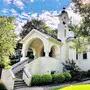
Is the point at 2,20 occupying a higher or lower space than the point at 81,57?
higher

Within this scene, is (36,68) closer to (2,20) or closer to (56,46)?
(56,46)

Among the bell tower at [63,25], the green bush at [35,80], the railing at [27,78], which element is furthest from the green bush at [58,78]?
the bell tower at [63,25]

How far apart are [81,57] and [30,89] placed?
556 inches

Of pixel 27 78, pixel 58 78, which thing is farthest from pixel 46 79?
pixel 27 78

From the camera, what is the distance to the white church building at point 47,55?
23.9 m

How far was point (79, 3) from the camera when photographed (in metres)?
14.1

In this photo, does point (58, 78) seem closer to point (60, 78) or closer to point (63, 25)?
point (60, 78)

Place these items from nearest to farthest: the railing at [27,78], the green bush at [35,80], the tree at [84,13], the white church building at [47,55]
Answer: the tree at [84,13] < the green bush at [35,80] < the railing at [27,78] < the white church building at [47,55]

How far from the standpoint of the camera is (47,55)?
25.2 metres

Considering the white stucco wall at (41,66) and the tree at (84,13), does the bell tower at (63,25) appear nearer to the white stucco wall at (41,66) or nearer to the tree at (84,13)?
the white stucco wall at (41,66)

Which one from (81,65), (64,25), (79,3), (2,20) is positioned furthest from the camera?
(64,25)

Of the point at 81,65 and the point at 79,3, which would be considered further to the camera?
the point at 81,65

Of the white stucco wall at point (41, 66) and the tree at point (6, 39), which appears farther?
the white stucco wall at point (41, 66)

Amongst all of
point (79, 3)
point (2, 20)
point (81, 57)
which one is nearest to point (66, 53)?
point (81, 57)
